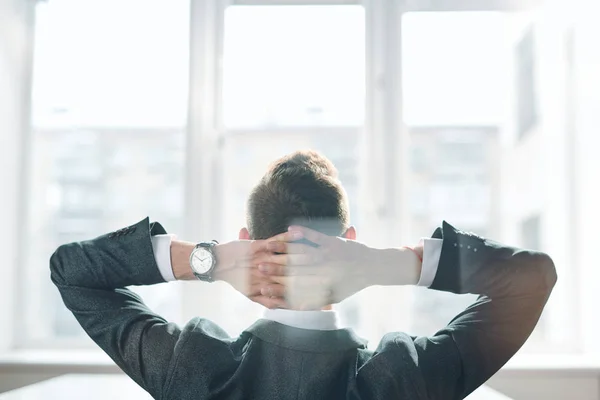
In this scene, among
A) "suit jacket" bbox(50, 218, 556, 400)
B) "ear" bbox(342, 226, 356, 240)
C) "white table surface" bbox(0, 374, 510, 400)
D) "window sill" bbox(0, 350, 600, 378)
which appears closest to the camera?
"suit jacket" bbox(50, 218, 556, 400)

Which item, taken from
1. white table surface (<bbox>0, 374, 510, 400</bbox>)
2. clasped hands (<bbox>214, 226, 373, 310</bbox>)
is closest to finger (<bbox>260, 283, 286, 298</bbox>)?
clasped hands (<bbox>214, 226, 373, 310</bbox>)

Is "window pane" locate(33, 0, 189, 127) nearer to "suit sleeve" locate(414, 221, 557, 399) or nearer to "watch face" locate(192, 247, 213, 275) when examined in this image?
"watch face" locate(192, 247, 213, 275)

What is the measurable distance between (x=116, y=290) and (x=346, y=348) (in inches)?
14.4

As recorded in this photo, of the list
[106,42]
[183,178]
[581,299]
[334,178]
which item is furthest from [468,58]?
[334,178]

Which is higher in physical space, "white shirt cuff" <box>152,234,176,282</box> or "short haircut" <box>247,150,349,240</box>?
"short haircut" <box>247,150,349,240</box>

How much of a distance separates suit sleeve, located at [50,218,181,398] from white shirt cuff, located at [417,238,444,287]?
36 centimetres

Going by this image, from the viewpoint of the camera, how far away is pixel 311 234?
0.98m

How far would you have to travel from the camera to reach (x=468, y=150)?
7.40 ft

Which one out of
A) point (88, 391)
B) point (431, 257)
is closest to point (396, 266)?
point (431, 257)

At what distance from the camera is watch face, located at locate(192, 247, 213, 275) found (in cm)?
103

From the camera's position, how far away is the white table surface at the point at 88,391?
53.9 inches

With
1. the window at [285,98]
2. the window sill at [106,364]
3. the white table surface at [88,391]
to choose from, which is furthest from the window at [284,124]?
the white table surface at [88,391]

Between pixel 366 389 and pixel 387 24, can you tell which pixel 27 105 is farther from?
pixel 366 389

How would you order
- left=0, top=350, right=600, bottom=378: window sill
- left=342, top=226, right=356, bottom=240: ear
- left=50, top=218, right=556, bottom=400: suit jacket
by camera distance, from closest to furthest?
left=50, top=218, right=556, bottom=400: suit jacket, left=342, top=226, right=356, bottom=240: ear, left=0, top=350, right=600, bottom=378: window sill
